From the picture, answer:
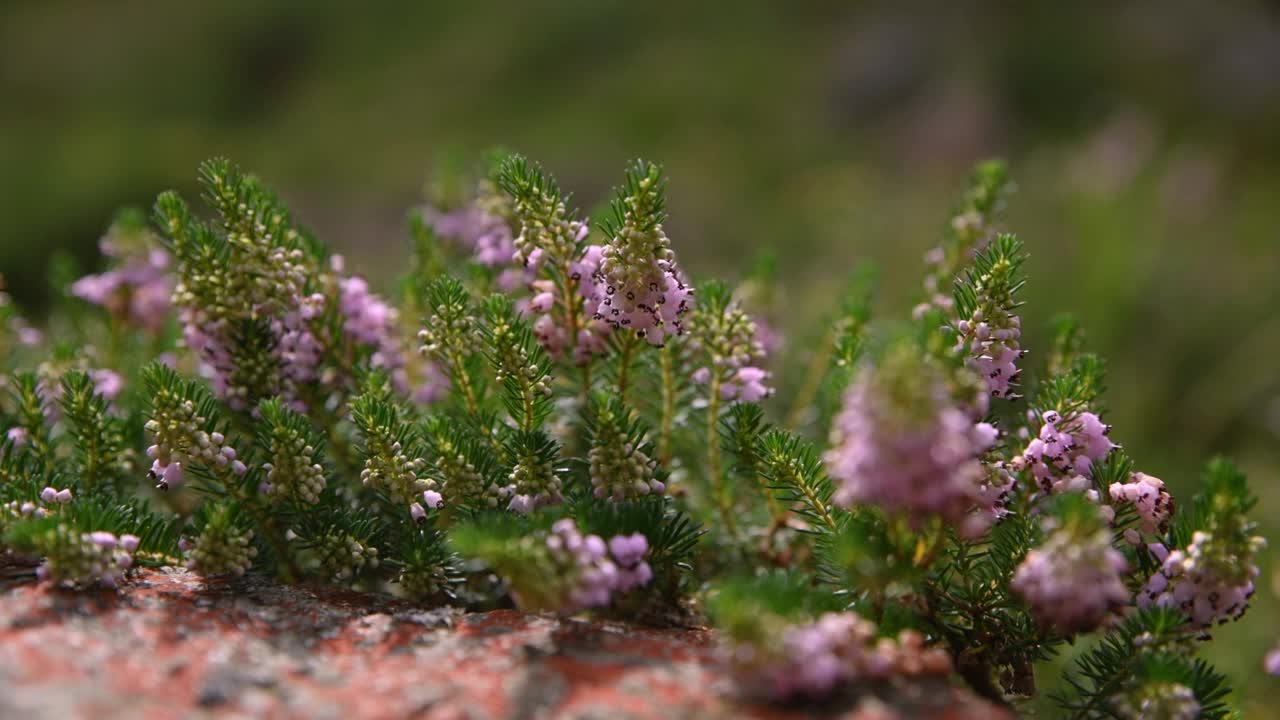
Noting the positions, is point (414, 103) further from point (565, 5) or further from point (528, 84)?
point (565, 5)

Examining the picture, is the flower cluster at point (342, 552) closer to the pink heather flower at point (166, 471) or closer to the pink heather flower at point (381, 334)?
the pink heather flower at point (166, 471)

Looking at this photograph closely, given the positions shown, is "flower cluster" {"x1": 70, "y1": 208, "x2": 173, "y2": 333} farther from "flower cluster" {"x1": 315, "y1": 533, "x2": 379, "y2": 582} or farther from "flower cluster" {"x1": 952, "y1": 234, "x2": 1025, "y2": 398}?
"flower cluster" {"x1": 952, "y1": 234, "x2": 1025, "y2": 398}

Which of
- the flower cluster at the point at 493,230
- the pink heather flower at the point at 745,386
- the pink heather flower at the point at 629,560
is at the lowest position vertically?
the pink heather flower at the point at 629,560

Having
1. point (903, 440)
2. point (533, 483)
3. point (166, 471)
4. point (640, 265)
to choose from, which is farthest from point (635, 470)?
point (166, 471)

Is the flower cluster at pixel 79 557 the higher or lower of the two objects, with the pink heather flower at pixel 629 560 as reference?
lower

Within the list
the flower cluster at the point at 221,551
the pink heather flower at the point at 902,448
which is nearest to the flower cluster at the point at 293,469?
the flower cluster at the point at 221,551

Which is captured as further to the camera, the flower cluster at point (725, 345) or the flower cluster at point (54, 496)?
the flower cluster at point (725, 345)

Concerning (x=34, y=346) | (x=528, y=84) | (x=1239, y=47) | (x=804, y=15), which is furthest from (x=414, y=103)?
(x=34, y=346)

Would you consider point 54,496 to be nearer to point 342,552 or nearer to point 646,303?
point 342,552
